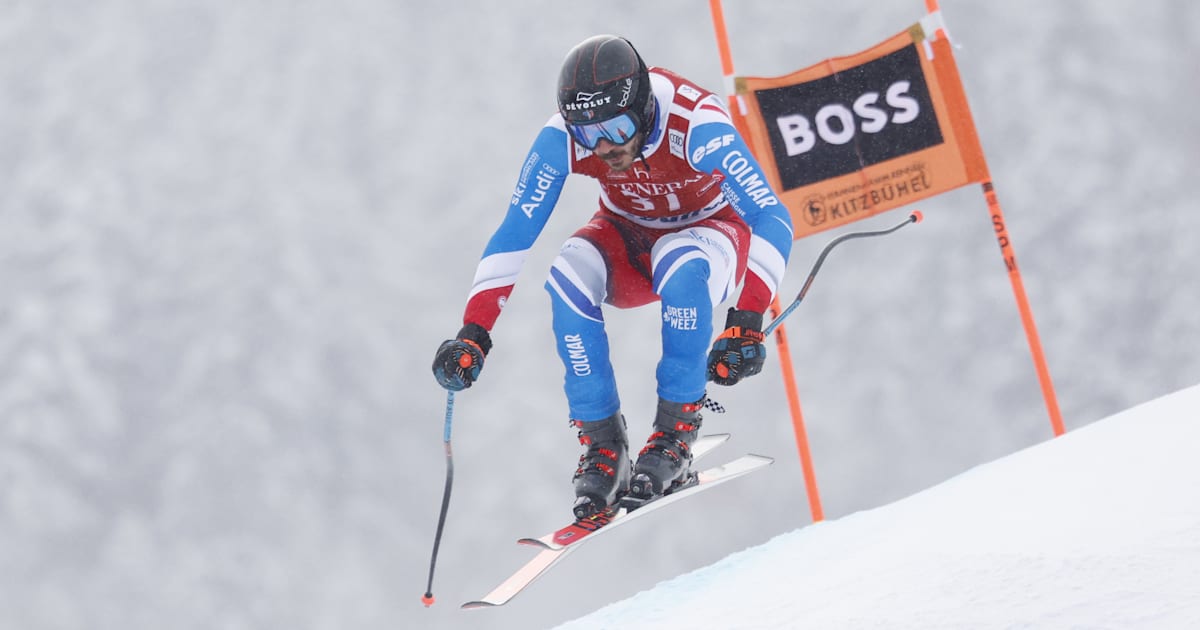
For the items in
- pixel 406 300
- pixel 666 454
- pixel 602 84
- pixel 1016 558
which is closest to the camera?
pixel 1016 558

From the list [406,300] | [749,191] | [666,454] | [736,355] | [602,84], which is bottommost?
[666,454]

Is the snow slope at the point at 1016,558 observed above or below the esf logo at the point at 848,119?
below

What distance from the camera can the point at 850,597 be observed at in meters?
1.87

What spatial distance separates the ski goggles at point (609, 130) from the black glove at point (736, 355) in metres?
0.59

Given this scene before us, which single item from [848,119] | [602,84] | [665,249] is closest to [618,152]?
[602,84]

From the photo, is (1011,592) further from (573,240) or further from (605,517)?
(573,240)

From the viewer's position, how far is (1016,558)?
1757 millimetres

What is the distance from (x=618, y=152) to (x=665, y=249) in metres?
0.30

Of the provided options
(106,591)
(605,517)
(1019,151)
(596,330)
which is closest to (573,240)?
(596,330)

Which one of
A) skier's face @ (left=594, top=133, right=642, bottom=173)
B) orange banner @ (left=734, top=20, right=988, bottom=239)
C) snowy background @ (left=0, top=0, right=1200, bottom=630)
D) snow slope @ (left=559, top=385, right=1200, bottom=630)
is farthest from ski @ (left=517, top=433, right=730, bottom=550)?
snowy background @ (left=0, top=0, right=1200, bottom=630)

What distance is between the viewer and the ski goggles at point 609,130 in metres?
2.53

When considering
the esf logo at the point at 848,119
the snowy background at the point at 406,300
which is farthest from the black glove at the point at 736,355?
the snowy background at the point at 406,300

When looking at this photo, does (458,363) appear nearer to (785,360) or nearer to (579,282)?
(579,282)

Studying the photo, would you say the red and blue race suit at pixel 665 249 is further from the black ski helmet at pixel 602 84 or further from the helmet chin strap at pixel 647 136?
the black ski helmet at pixel 602 84
